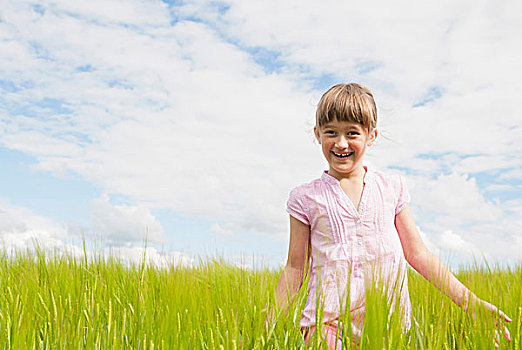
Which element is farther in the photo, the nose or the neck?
the neck

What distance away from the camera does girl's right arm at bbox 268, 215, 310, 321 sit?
2.18m

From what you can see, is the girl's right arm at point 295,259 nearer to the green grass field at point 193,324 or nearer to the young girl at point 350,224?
the young girl at point 350,224

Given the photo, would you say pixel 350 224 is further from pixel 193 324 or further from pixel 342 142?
pixel 193 324

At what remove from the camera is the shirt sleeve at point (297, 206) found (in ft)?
7.47

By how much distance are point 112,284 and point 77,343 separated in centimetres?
91

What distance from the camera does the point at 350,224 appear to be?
86.6 inches

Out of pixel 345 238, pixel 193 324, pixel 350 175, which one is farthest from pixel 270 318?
pixel 350 175

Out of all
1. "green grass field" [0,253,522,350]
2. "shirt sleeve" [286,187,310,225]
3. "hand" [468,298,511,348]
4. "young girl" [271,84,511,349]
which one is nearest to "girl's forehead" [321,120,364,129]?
"young girl" [271,84,511,349]

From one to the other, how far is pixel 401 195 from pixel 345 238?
0.40 meters

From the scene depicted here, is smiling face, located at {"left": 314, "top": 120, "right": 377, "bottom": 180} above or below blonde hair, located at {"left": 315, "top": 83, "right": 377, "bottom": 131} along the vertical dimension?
below

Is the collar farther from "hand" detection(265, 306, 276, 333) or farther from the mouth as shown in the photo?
"hand" detection(265, 306, 276, 333)

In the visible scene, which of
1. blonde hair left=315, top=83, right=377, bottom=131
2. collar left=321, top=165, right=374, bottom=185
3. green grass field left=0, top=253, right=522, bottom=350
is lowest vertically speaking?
green grass field left=0, top=253, right=522, bottom=350

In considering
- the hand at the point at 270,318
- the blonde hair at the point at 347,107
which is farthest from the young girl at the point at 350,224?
the hand at the point at 270,318

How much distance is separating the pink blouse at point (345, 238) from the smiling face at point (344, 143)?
89 millimetres
